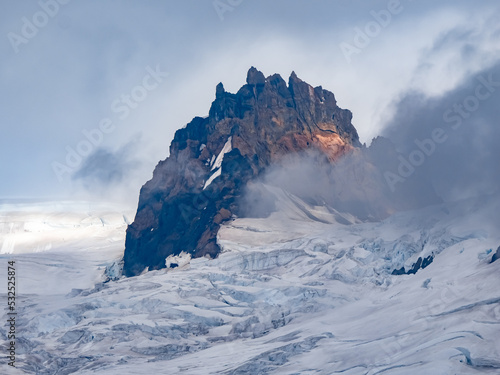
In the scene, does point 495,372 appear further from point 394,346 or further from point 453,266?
point 453,266

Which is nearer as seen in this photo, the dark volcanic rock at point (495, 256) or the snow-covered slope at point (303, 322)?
the snow-covered slope at point (303, 322)

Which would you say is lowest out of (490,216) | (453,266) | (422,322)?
(422,322)

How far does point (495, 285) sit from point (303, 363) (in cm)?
3501

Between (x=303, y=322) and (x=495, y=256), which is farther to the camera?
(x=303, y=322)

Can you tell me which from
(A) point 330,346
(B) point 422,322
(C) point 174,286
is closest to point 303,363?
(A) point 330,346

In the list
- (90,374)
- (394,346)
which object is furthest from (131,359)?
(394,346)

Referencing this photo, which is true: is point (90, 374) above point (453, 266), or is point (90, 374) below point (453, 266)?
below

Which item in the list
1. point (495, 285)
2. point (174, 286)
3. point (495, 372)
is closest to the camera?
point (495, 372)

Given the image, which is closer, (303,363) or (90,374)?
(303,363)

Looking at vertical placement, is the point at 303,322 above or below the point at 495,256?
below

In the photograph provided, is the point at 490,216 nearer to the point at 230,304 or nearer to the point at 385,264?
the point at 385,264

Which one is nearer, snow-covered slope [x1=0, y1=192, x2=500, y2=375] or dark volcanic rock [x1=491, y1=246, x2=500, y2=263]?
snow-covered slope [x1=0, y1=192, x2=500, y2=375]

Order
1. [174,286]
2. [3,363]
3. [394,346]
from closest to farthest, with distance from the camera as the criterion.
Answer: [394,346]
[3,363]
[174,286]

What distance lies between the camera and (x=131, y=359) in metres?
153
